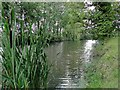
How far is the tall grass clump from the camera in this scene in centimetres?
166

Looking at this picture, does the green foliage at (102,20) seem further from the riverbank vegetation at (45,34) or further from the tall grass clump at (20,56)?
the tall grass clump at (20,56)

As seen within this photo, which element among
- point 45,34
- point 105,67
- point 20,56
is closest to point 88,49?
point 105,67

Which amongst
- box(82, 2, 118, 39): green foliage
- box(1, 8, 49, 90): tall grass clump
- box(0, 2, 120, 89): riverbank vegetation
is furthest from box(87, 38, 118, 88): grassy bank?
box(1, 8, 49, 90): tall grass clump

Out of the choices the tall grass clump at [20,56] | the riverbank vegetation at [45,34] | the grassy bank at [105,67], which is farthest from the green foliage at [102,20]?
the tall grass clump at [20,56]

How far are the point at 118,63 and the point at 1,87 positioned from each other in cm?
128

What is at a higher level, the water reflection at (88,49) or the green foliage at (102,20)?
the green foliage at (102,20)

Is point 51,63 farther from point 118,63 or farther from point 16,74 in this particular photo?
point 118,63

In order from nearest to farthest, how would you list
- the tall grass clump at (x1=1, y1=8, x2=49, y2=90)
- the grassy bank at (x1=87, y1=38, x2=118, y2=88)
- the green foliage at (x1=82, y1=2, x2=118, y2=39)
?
1. the tall grass clump at (x1=1, y1=8, x2=49, y2=90)
2. the grassy bank at (x1=87, y1=38, x2=118, y2=88)
3. the green foliage at (x1=82, y1=2, x2=118, y2=39)

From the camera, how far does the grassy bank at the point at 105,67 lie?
225 cm

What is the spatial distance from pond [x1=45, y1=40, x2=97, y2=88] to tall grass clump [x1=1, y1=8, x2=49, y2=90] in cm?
42

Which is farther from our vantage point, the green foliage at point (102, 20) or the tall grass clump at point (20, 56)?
the green foliage at point (102, 20)

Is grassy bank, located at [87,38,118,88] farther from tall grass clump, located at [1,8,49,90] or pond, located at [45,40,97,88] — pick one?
tall grass clump, located at [1,8,49,90]

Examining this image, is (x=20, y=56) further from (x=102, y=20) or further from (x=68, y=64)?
(x=102, y=20)

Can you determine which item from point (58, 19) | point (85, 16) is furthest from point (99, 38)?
point (58, 19)
